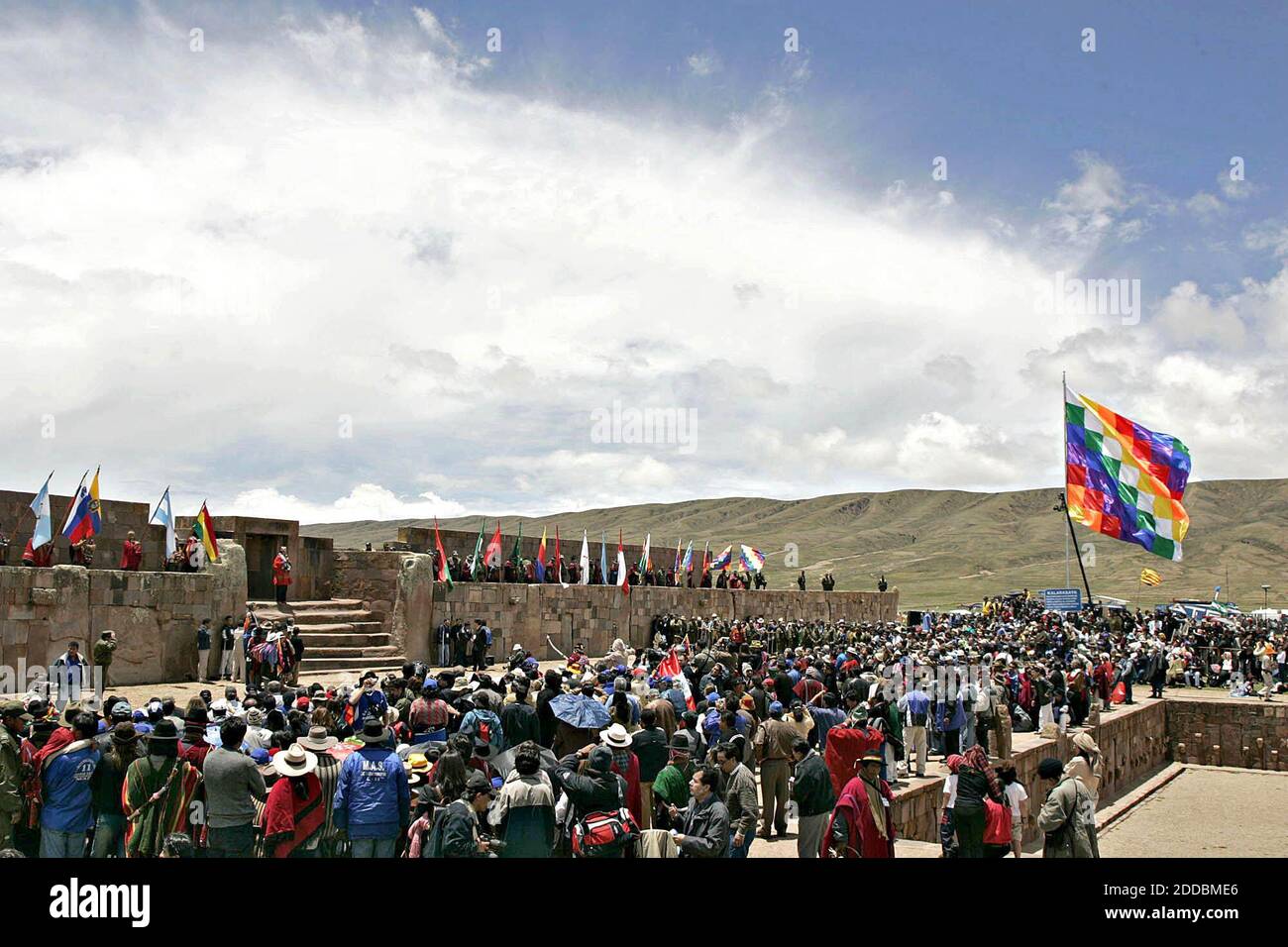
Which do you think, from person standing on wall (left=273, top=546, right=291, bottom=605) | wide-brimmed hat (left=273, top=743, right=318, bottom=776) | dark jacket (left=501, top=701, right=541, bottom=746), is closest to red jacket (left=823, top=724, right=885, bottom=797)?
dark jacket (left=501, top=701, right=541, bottom=746)

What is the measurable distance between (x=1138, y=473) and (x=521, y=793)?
937 inches

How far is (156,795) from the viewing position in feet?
23.7

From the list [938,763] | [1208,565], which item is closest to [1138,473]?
[938,763]

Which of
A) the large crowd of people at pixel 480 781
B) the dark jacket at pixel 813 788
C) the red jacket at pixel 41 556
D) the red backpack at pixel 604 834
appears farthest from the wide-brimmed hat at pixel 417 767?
the red jacket at pixel 41 556

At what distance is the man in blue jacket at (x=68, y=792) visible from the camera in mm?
7430

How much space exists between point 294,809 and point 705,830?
9.36 feet

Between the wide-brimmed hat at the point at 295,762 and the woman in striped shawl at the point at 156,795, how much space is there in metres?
0.77

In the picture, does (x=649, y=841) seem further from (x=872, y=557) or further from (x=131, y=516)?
(x=872, y=557)

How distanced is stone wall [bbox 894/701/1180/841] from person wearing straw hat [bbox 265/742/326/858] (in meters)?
7.41

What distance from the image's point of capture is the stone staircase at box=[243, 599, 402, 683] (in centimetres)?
2138

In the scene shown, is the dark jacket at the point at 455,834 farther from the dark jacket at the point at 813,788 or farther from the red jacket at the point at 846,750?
the red jacket at the point at 846,750

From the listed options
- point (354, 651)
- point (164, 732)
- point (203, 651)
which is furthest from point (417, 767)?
point (354, 651)

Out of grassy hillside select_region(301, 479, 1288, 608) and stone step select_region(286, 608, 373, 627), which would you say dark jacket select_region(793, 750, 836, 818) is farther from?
grassy hillside select_region(301, 479, 1288, 608)

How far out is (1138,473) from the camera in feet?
85.3
